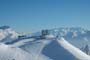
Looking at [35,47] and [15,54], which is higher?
[15,54]

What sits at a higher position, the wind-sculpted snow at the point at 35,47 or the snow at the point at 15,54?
the snow at the point at 15,54

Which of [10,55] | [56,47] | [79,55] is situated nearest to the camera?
[10,55]

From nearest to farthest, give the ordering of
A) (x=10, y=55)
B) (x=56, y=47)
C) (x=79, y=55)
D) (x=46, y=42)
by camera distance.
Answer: (x=10, y=55), (x=79, y=55), (x=56, y=47), (x=46, y=42)

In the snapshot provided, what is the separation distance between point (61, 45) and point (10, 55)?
58.4 feet

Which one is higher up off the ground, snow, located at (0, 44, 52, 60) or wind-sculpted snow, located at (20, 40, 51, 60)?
snow, located at (0, 44, 52, 60)

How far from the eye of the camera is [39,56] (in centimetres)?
6712

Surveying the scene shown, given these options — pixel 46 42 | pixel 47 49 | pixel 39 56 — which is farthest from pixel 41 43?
pixel 39 56

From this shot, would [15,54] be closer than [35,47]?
Yes

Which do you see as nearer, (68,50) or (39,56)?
(39,56)

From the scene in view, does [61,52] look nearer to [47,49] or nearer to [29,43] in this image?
[47,49]

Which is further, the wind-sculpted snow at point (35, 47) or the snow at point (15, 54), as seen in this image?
the wind-sculpted snow at point (35, 47)

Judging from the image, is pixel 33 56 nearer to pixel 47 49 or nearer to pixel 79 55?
pixel 47 49

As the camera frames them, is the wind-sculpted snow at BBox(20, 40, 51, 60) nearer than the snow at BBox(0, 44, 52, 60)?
No

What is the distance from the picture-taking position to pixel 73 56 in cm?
6775
